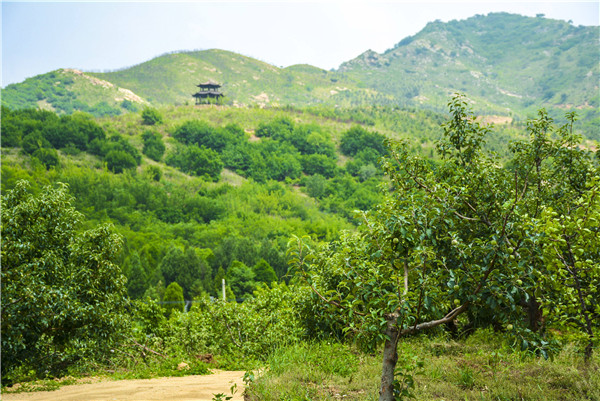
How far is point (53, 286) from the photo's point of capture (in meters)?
6.71

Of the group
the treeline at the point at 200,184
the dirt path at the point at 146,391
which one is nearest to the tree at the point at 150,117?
the treeline at the point at 200,184

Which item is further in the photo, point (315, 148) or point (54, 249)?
point (315, 148)

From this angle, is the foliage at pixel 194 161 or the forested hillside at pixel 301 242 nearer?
the forested hillside at pixel 301 242

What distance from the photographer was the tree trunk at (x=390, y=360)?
11.6 feet

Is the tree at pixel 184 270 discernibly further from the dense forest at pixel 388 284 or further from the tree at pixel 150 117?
the tree at pixel 150 117

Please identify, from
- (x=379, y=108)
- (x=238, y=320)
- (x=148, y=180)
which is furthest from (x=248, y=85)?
(x=238, y=320)

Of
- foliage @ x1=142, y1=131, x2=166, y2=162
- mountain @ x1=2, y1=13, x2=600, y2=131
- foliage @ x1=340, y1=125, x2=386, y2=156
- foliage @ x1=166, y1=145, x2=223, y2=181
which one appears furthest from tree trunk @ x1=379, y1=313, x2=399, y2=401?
mountain @ x1=2, y1=13, x2=600, y2=131

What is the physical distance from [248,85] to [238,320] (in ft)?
395

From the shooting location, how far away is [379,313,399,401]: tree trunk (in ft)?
11.6

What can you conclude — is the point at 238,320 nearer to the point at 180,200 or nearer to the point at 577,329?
the point at 577,329

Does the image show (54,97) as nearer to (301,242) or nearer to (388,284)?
(301,242)

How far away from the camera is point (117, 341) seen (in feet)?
28.8

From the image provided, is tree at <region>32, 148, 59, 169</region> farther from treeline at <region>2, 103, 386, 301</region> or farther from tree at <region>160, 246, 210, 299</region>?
tree at <region>160, 246, 210, 299</region>

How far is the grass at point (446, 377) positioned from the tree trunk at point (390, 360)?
318 millimetres
